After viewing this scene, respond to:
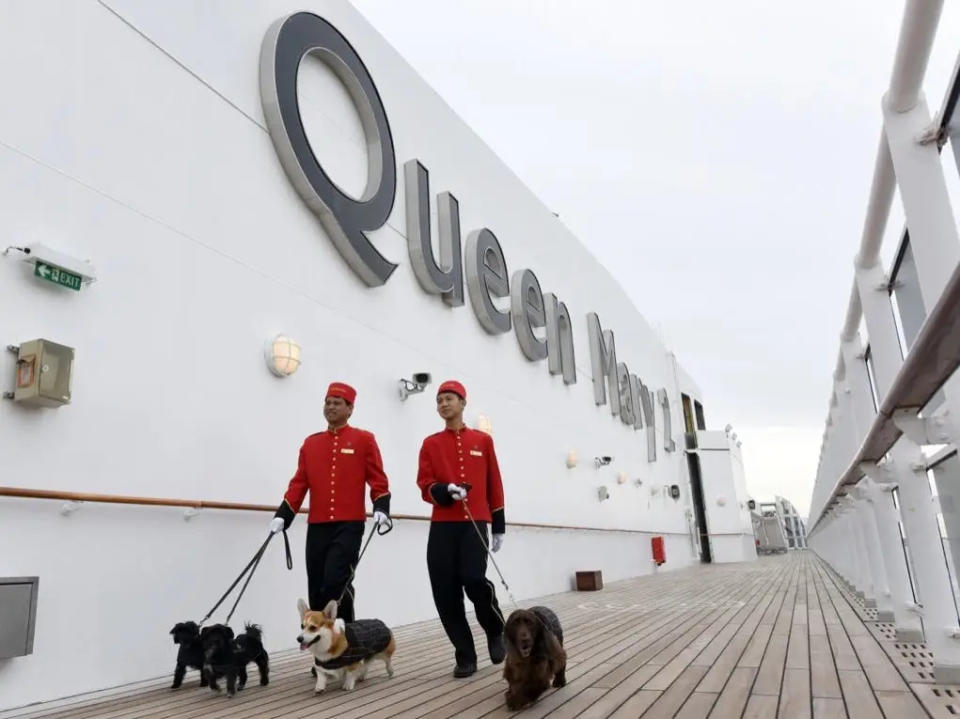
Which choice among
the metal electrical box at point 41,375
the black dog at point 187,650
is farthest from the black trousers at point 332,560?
the metal electrical box at point 41,375

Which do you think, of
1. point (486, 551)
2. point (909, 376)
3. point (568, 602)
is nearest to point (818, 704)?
point (909, 376)

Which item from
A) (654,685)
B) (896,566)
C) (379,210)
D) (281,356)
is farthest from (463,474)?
(379,210)

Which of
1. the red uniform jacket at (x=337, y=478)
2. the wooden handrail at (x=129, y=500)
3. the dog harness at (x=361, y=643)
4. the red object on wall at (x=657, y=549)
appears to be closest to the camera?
the wooden handrail at (x=129, y=500)

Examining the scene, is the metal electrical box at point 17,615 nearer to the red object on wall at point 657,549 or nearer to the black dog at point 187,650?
the black dog at point 187,650

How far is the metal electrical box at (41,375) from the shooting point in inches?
102

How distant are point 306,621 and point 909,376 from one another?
2.07 m

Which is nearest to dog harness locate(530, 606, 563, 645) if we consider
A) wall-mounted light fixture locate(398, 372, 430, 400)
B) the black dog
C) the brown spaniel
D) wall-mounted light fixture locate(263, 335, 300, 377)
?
the brown spaniel

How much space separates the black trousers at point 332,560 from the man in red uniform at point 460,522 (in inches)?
13.2

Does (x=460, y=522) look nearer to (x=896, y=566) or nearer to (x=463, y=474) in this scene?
(x=463, y=474)

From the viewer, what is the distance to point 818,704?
205 centimetres

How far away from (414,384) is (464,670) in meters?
2.78

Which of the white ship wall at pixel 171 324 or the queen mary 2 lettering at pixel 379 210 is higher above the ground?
the queen mary 2 lettering at pixel 379 210

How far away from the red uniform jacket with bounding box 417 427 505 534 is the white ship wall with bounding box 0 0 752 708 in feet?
3.82

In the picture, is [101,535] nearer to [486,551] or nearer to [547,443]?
[486,551]
